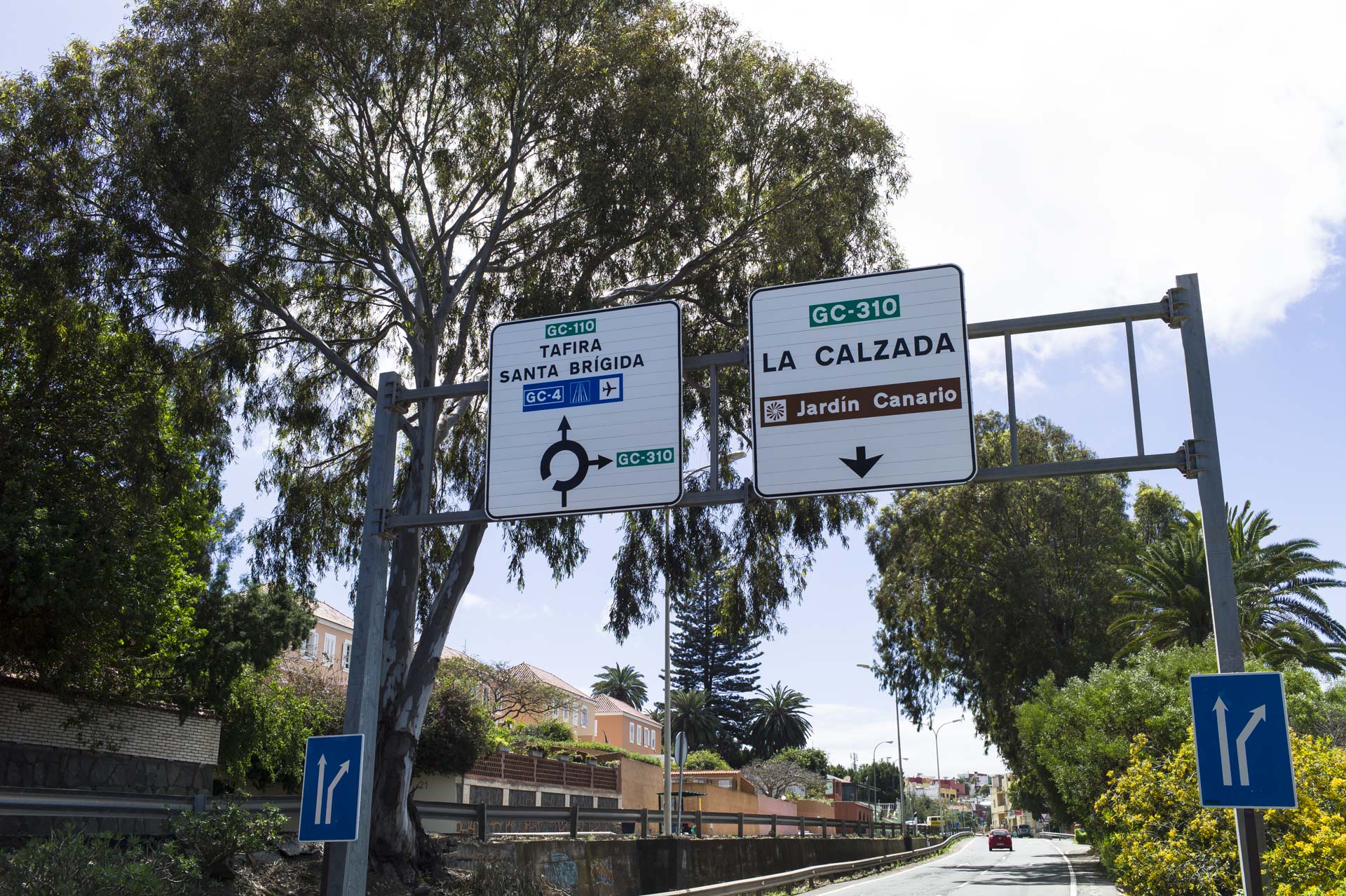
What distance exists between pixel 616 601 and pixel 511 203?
780 cm

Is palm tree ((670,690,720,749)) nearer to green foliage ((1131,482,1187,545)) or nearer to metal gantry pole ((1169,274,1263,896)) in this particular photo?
green foliage ((1131,482,1187,545))

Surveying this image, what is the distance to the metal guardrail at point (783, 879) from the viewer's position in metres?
17.5

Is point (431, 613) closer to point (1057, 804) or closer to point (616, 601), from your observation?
point (616, 601)

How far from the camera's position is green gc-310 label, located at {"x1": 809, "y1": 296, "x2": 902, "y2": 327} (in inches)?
348

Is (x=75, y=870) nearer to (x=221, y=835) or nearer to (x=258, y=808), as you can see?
(x=221, y=835)

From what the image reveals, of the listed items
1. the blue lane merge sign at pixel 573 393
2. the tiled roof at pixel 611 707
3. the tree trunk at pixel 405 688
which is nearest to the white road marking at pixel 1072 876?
the tree trunk at pixel 405 688

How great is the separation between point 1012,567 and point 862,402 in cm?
3424

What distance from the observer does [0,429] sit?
57.6 feet

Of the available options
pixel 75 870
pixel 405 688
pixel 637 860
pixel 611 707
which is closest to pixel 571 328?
pixel 75 870

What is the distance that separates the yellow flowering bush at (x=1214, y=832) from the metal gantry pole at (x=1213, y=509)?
2.43 metres

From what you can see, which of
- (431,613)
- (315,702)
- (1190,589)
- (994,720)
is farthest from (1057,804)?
(431,613)

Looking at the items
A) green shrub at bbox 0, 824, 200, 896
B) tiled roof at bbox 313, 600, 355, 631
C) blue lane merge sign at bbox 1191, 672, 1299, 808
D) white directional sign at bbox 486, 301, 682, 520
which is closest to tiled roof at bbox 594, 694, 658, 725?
tiled roof at bbox 313, 600, 355, 631

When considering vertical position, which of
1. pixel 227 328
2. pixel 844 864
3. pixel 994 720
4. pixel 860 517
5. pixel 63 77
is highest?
pixel 63 77

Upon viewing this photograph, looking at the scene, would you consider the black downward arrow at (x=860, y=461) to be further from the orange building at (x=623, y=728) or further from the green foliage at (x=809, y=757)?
the green foliage at (x=809, y=757)
